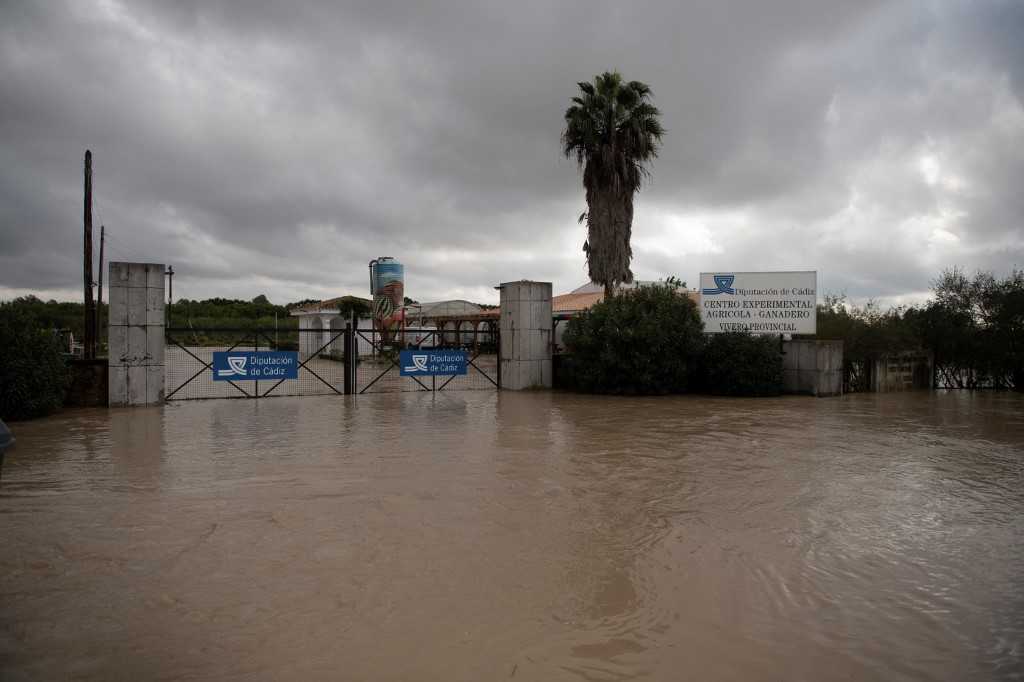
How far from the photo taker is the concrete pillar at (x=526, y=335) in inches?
797

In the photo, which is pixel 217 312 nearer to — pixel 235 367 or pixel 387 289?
pixel 387 289

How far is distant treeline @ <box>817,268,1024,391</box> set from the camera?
21.7m

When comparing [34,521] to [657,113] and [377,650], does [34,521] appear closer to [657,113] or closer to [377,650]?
[377,650]

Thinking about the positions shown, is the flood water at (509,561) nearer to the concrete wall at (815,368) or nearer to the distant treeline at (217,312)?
the concrete wall at (815,368)

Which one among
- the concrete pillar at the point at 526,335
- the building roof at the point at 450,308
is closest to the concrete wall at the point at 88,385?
the concrete pillar at the point at 526,335

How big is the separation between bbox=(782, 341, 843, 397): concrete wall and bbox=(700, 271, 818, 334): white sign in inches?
22.7

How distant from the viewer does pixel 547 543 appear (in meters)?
5.51

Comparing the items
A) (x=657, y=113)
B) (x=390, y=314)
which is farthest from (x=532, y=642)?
(x=390, y=314)

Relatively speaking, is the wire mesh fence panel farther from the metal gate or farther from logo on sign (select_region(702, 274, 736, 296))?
logo on sign (select_region(702, 274, 736, 296))

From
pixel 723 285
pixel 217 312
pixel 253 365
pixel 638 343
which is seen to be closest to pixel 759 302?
pixel 723 285

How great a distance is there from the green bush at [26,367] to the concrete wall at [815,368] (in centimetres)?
1846

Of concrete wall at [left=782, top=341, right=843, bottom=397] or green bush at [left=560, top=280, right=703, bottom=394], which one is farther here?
concrete wall at [left=782, top=341, right=843, bottom=397]

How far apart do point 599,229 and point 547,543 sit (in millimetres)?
20879

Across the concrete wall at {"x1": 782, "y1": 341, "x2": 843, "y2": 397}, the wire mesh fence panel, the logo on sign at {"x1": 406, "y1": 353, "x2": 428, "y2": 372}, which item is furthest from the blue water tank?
the concrete wall at {"x1": 782, "y1": 341, "x2": 843, "y2": 397}
